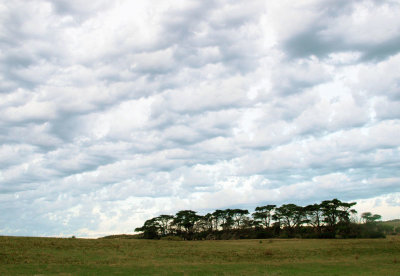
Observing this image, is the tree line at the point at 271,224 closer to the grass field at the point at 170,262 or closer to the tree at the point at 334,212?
the tree at the point at 334,212

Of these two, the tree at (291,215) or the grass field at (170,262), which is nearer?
the grass field at (170,262)

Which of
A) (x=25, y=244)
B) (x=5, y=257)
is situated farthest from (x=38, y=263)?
(x=25, y=244)

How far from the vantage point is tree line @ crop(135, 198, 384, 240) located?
91950mm

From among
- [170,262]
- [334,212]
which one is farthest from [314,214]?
[170,262]

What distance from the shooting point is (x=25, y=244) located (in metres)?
46.6

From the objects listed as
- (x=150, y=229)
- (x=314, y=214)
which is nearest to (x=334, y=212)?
(x=314, y=214)

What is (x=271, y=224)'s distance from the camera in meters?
111

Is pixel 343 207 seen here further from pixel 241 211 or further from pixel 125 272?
pixel 125 272

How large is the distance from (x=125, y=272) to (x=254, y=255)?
2151 centimetres

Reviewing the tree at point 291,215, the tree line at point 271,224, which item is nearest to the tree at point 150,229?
the tree line at point 271,224

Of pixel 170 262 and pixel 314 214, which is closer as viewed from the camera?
pixel 170 262

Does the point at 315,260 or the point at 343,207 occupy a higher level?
the point at 343,207

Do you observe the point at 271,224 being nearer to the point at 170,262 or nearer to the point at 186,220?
the point at 186,220

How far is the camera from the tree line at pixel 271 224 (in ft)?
302
